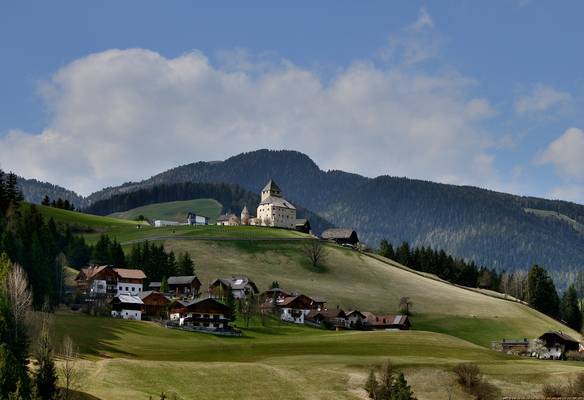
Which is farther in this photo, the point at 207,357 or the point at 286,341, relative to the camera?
the point at 286,341

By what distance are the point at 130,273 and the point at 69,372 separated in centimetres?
8416

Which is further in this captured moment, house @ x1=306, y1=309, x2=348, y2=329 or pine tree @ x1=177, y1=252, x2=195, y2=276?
pine tree @ x1=177, y1=252, x2=195, y2=276

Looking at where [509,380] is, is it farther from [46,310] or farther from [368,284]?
[368,284]

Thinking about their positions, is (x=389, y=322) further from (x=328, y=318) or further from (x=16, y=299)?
(x=16, y=299)

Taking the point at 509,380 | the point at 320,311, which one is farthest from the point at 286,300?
the point at 509,380

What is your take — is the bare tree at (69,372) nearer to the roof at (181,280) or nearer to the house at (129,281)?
the house at (129,281)

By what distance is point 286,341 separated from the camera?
394 feet

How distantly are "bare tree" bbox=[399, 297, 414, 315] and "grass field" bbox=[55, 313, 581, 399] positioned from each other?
3502 centimetres

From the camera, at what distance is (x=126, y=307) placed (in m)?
136

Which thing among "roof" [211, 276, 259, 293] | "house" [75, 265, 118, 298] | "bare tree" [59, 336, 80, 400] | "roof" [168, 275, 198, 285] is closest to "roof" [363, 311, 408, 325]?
"roof" [211, 276, 259, 293]

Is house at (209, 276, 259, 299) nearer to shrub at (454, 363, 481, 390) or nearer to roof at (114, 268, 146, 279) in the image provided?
roof at (114, 268, 146, 279)

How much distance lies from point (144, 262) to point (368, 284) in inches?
2011

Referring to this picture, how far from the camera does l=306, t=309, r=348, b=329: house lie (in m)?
154

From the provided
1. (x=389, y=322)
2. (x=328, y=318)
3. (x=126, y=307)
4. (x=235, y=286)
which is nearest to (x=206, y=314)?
(x=126, y=307)
